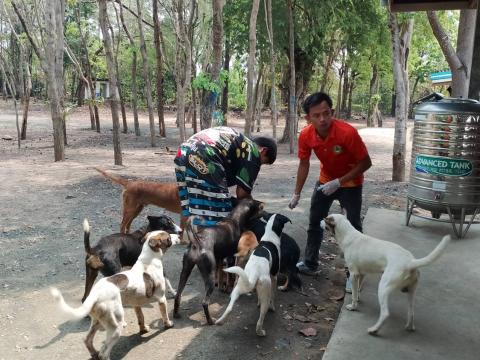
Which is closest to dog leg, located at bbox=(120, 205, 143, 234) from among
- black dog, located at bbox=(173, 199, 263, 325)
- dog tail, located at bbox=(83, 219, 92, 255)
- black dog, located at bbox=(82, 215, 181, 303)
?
black dog, located at bbox=(82, 215, 181, 303)

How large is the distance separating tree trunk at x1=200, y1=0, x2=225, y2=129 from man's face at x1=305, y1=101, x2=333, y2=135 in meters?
5.29

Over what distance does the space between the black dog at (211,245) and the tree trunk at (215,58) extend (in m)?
5.25

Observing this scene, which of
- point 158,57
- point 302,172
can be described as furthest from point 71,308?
point 158,57

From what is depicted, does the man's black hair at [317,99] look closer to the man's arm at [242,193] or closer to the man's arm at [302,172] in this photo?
the man's arm at [302,172]

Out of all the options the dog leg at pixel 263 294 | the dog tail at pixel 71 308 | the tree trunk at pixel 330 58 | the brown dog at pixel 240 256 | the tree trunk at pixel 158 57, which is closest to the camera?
the dog tail at pixel 71 308

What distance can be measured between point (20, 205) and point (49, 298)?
4.32 meters

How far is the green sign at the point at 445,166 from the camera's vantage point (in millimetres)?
5746

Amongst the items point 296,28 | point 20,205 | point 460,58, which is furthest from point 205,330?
point 296,28

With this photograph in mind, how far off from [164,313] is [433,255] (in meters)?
2.27

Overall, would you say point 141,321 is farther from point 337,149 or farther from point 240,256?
point 337,149

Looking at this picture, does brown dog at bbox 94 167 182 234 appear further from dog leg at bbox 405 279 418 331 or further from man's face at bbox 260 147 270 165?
dog leg at bbox 405 279 418 331

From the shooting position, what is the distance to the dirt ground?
3811 mm

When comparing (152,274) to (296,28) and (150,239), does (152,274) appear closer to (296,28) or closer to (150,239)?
(150,239)

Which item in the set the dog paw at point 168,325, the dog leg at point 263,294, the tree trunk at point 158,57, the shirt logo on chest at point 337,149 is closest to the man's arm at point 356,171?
the shirt logo on chest at point 337,149
